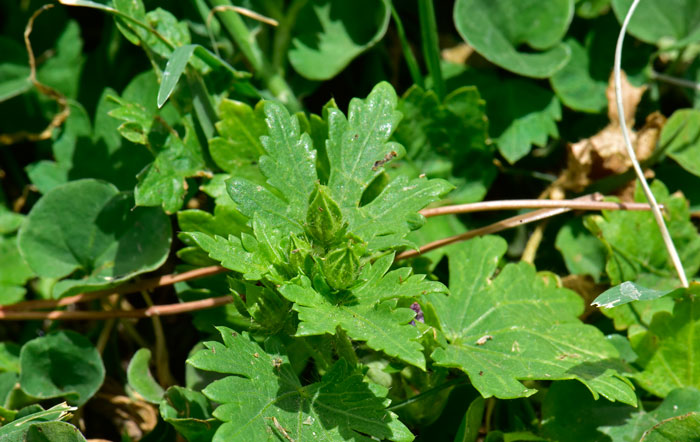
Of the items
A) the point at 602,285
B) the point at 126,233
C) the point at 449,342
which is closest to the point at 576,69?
the point at 602,285

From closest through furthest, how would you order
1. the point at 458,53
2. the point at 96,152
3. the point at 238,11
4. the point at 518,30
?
1. the point at 238,11
2. the point at 96,152
3. the point at 518,30
4. the point at 458,53

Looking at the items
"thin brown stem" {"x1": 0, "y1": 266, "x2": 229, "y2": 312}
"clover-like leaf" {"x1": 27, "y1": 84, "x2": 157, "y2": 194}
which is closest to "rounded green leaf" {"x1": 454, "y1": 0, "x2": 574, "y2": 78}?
"clover-like leaf" {"x1": 27, "y1": 84, "x2": 157, "y2": 194}

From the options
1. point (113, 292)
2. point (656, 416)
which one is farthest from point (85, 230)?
point (656, 416)

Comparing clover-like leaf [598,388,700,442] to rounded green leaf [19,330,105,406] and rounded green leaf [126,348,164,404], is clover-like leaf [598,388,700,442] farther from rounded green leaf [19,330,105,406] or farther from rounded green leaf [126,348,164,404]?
rounded green leaf [19,330,105,406]

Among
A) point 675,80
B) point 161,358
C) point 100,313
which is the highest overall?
point 675,80

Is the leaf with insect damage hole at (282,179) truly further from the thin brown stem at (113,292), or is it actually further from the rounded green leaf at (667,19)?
the rounded green leaf at (667,19)

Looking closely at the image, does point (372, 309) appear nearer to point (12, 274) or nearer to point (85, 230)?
point (85, 230)
